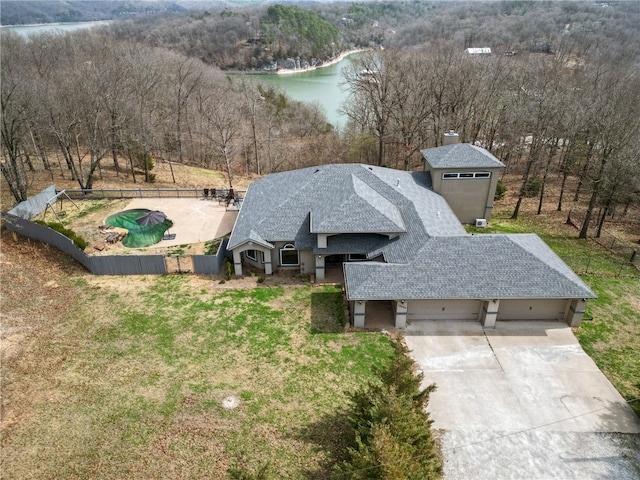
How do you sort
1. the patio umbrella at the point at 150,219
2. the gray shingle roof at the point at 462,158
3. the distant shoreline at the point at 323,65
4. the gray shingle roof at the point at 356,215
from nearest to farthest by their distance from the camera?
the gray shingle roof at the point at 356,215, the gray shingle roof at the point at 462,158, the patio umbrella at the point at 150,219, the distant shoreline at the point at 323,65

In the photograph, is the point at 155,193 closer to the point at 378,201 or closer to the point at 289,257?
the point at 289,257

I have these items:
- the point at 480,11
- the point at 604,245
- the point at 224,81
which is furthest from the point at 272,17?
the point at 604,245

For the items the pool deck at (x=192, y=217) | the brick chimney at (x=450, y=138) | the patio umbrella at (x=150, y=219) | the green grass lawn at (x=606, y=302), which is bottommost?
the green grass lawn at (x=606, y=302)

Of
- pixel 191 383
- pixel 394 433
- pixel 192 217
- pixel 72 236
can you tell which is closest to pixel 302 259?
pixel 191 383

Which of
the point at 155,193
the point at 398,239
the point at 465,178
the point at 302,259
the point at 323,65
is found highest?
the point at 465,178

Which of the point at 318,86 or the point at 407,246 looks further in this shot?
the point at 318,86

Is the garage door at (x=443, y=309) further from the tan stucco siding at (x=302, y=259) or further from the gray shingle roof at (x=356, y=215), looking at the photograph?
the tan stucco siding at (x=302, y=259)

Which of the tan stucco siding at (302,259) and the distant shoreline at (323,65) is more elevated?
the distant shoreline at (323,65)

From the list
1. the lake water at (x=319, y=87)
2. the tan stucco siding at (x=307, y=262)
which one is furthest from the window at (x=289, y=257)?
the lake water at (x=319, y=87)

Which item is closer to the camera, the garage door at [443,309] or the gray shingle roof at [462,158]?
the garage door at [443,309]
